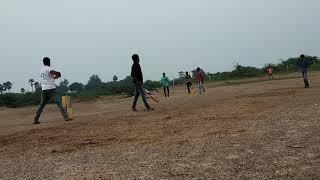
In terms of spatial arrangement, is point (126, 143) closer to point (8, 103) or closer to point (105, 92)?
point (8, 103)

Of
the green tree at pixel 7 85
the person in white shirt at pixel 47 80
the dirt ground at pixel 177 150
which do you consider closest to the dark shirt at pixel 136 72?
the person in white shirt at pixel 47 80

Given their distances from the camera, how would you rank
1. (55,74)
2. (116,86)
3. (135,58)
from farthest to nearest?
(116,86), (135,58), (55,74)

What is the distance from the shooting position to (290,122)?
10.5 meters

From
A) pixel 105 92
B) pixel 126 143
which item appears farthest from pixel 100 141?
pixel 105 92

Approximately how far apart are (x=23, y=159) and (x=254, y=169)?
13.1ft

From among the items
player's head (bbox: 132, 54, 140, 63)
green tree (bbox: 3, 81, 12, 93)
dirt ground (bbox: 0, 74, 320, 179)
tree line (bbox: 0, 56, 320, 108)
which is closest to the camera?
dirt ground (bbox: 0, 74, 320, 179)

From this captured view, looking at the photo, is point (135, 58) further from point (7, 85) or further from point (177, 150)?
point (7, 85)

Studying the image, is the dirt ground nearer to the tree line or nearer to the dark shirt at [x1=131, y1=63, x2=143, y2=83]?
the dark shirt at [x1=131, y1=63, x2=143, y2=83]

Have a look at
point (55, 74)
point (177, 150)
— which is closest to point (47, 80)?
point (55, 74)

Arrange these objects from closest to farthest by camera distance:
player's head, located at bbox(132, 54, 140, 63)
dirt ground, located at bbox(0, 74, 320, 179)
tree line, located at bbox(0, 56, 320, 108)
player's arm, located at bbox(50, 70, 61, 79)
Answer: dirt ground, located at bbox(0, 74, 320, 179) → player's arm, located at bbox(50, 70, 61, 79) → player's head, located at bbox(132, 54, 140, 63) → tree line, located at bbox(0, 56, 320, 108)

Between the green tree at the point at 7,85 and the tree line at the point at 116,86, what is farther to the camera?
the green tree at the point at 7,85

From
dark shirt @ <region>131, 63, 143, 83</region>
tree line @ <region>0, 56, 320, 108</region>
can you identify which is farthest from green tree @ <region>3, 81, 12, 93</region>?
dark shirt @ <region>131, 63, 143, 83</region>

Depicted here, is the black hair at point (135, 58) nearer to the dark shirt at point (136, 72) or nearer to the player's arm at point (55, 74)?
the dark shirt at point (136, 72)

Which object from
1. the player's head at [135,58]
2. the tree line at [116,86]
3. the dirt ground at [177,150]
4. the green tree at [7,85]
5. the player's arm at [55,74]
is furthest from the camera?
the green tree at [7,85]
